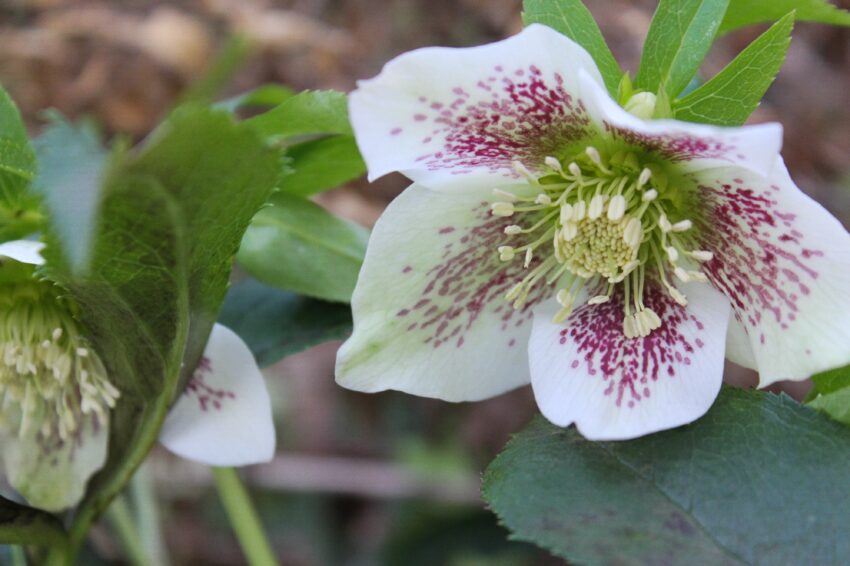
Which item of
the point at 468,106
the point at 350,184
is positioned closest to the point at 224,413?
the point at 468,106

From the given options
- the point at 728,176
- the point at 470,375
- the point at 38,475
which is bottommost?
Answer: the point at 38,475

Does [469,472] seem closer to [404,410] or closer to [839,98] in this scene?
[404,410]

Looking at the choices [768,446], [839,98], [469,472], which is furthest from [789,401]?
[839,98]

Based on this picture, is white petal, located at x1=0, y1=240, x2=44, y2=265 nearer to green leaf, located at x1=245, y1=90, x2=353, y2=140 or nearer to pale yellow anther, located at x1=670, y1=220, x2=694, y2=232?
green leaf, located at x1=245, y1=90, x2=353, y2=140

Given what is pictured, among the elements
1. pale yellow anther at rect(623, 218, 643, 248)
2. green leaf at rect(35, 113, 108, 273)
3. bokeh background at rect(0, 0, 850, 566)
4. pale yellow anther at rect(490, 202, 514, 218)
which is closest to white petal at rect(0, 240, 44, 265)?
green leaf at rect(35, 113, 108, 273)

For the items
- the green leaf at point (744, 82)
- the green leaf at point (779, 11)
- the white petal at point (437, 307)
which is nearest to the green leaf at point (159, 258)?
the white petal at point (437, 307)
